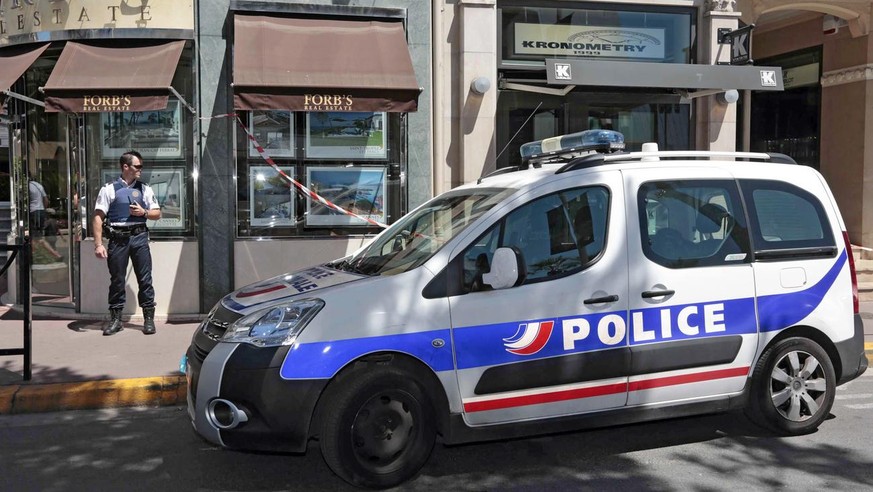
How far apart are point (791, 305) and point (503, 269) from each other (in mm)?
2154

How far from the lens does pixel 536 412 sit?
439cm

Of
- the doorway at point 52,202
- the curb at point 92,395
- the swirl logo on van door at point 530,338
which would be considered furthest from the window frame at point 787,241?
the doorway at point 52,202

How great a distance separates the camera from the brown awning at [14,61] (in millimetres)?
8334

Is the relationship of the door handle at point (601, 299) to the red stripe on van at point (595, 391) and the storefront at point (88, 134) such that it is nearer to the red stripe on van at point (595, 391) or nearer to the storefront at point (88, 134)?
the red stripe on van at point (595, 391)

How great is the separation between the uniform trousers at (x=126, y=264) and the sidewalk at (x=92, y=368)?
417mm

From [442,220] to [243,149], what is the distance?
506cm

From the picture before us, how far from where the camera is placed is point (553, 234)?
15.0 ft

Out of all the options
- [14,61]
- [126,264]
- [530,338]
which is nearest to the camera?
[530,338]

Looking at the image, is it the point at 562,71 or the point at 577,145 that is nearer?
the point at 577,145

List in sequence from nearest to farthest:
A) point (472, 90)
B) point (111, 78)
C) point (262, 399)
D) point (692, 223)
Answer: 1. point (262, 399)
2. point (692, 223)
3. point (111, 78)
4. point (472, 90)

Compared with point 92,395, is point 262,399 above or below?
above

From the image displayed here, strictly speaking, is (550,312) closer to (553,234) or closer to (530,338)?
(530,338)

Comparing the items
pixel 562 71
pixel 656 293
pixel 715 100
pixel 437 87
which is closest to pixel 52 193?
pixel 437 87

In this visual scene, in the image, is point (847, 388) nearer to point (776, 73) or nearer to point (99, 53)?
point (776, 73)
